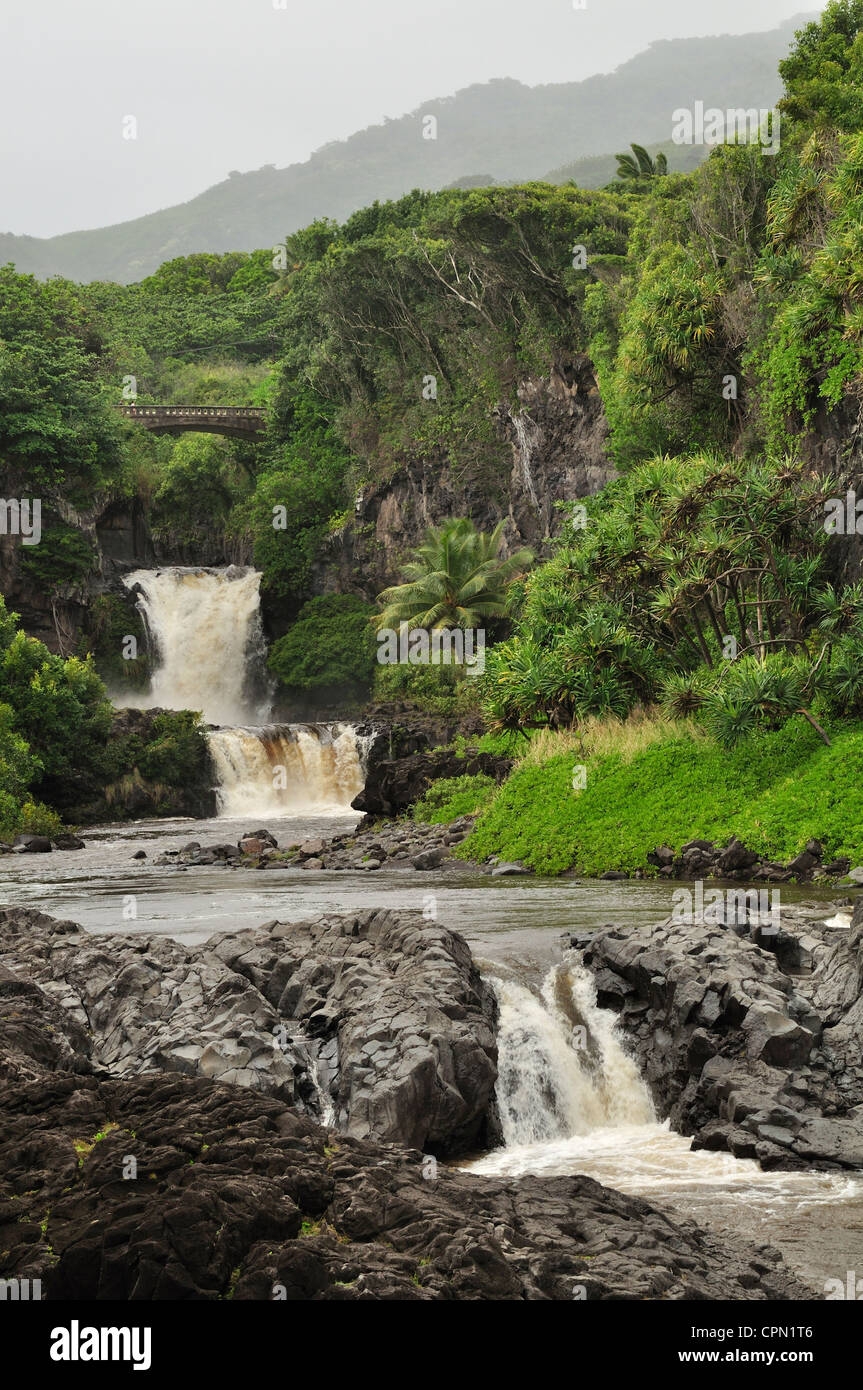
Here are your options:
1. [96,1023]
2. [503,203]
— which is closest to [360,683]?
[503,203]

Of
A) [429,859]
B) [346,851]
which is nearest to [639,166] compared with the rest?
[346,851]

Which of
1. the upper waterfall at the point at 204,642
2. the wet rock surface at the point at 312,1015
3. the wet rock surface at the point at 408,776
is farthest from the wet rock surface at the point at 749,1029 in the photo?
the upper waterfall at the point at 204,642

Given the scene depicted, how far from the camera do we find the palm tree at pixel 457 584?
1671 inches

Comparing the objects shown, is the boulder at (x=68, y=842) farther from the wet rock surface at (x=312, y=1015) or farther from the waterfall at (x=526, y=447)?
the waterfall at (x=526, y=447)

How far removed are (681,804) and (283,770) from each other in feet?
58.0

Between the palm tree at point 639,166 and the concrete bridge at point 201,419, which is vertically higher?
the palm tree at point 639,166

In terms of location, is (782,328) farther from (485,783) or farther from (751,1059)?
(751,1059)

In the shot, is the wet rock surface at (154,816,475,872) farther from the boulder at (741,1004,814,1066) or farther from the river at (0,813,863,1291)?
the boulder at (741,1004,814,1066)

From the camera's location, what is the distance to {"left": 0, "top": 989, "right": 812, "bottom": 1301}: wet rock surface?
6.02 m
